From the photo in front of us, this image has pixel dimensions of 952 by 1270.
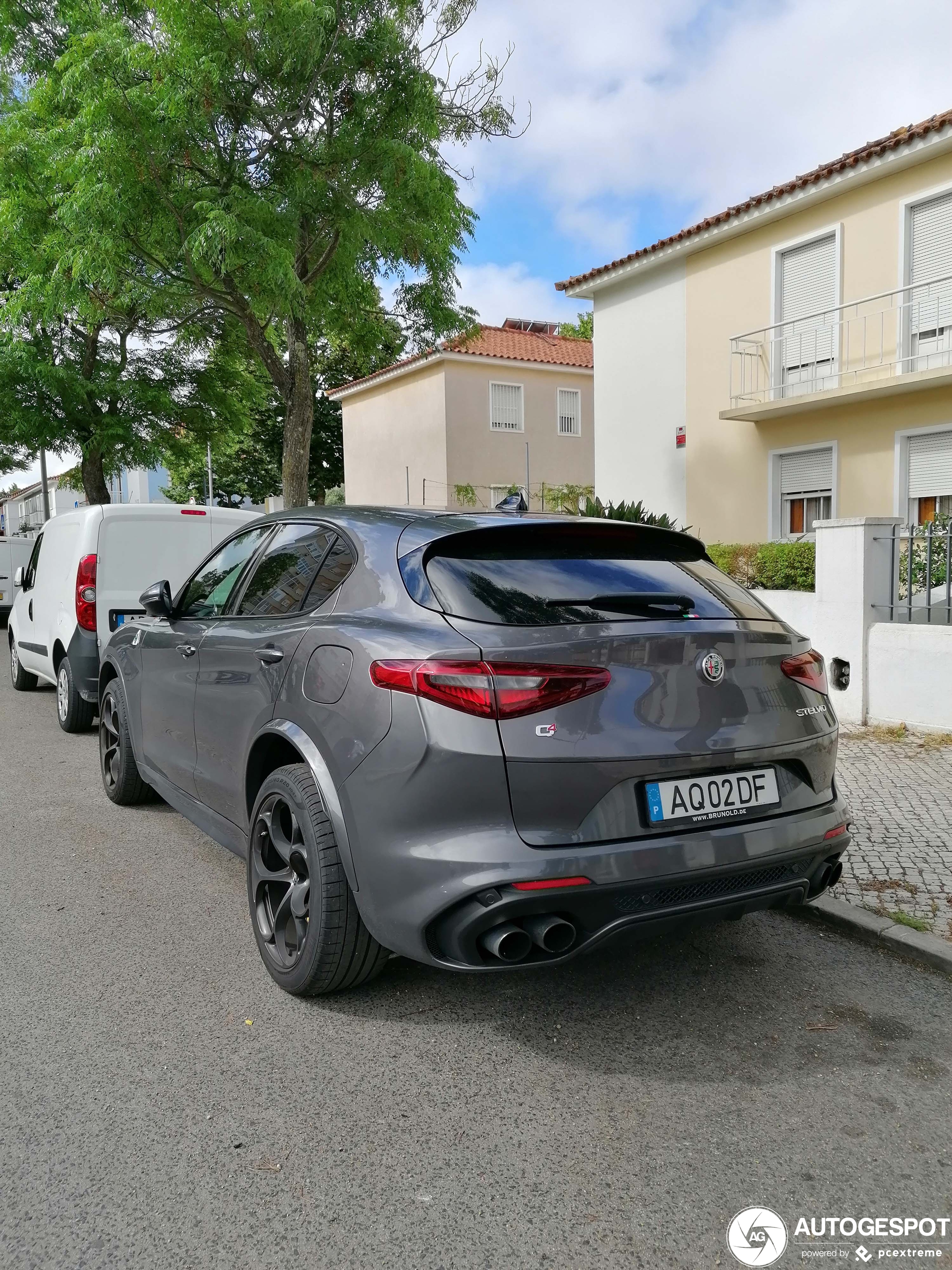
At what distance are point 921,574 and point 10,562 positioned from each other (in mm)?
16641

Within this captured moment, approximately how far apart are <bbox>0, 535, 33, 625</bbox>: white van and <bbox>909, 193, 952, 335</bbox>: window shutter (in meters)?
15.8

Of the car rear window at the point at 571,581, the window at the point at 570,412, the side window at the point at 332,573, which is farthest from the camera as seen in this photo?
the window at the point at 570,412

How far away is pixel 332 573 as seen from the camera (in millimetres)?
3619

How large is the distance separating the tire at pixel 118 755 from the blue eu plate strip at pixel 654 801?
12.0 ft

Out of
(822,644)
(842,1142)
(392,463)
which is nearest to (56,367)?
(392,463)

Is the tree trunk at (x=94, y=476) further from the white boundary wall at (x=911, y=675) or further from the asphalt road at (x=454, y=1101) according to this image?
the asphalt road at (x=454, y=1101)

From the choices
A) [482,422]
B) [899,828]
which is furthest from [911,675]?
[482,422]

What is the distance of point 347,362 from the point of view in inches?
1770

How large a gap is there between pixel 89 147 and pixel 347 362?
3317cm

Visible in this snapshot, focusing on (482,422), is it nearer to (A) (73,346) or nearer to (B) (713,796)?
(A) (73,346)

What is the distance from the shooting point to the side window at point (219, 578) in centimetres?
453

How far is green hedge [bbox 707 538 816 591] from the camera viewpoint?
12383mm

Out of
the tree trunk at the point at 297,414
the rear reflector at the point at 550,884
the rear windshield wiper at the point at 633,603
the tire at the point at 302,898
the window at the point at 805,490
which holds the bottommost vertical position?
the tire at the point at 302,898

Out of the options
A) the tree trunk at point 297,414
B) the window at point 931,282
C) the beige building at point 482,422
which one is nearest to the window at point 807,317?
the window at point 931,282
